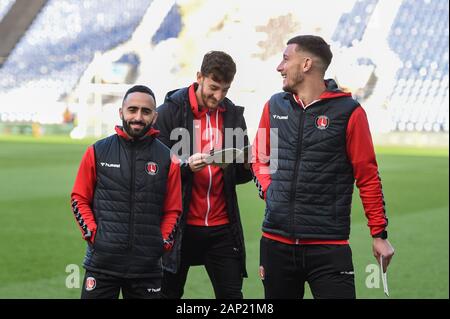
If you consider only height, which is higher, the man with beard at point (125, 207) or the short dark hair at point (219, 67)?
the short dark hair at point (219, 67)

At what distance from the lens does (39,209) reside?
11.6 metres

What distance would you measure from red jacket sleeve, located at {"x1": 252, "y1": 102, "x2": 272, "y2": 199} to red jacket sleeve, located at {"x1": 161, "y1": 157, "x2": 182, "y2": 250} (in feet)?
1.16

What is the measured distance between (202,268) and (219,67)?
4174mm

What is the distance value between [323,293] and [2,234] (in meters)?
6.42

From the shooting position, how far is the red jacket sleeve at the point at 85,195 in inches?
135

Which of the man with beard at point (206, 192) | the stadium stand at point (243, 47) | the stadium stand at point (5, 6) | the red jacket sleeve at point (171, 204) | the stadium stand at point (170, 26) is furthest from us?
the stadium stand at point (5, 6)

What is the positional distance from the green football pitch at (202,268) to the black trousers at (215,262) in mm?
2288

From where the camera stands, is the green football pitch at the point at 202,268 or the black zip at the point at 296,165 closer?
the black zip at the point at 296,165

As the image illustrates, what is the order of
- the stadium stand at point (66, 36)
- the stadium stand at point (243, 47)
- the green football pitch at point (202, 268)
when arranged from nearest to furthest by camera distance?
the green football pitch at point (202, 268)
the stadium stand at point (243, 47)
the stadium stand at point (66, 36)

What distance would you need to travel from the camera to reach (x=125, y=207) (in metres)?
3.44

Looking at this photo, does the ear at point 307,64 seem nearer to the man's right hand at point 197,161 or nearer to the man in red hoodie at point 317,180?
the man in red hoodie at point 317,180

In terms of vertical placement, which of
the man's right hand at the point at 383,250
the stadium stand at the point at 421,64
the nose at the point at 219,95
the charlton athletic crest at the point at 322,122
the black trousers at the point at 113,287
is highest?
the stadium stand at the point at 421,64

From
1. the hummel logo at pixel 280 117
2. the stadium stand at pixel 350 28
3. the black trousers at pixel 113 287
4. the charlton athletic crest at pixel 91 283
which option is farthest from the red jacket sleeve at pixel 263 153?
the stadium stand at pixel 350 28

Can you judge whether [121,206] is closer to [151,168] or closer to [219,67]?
[151,168]
